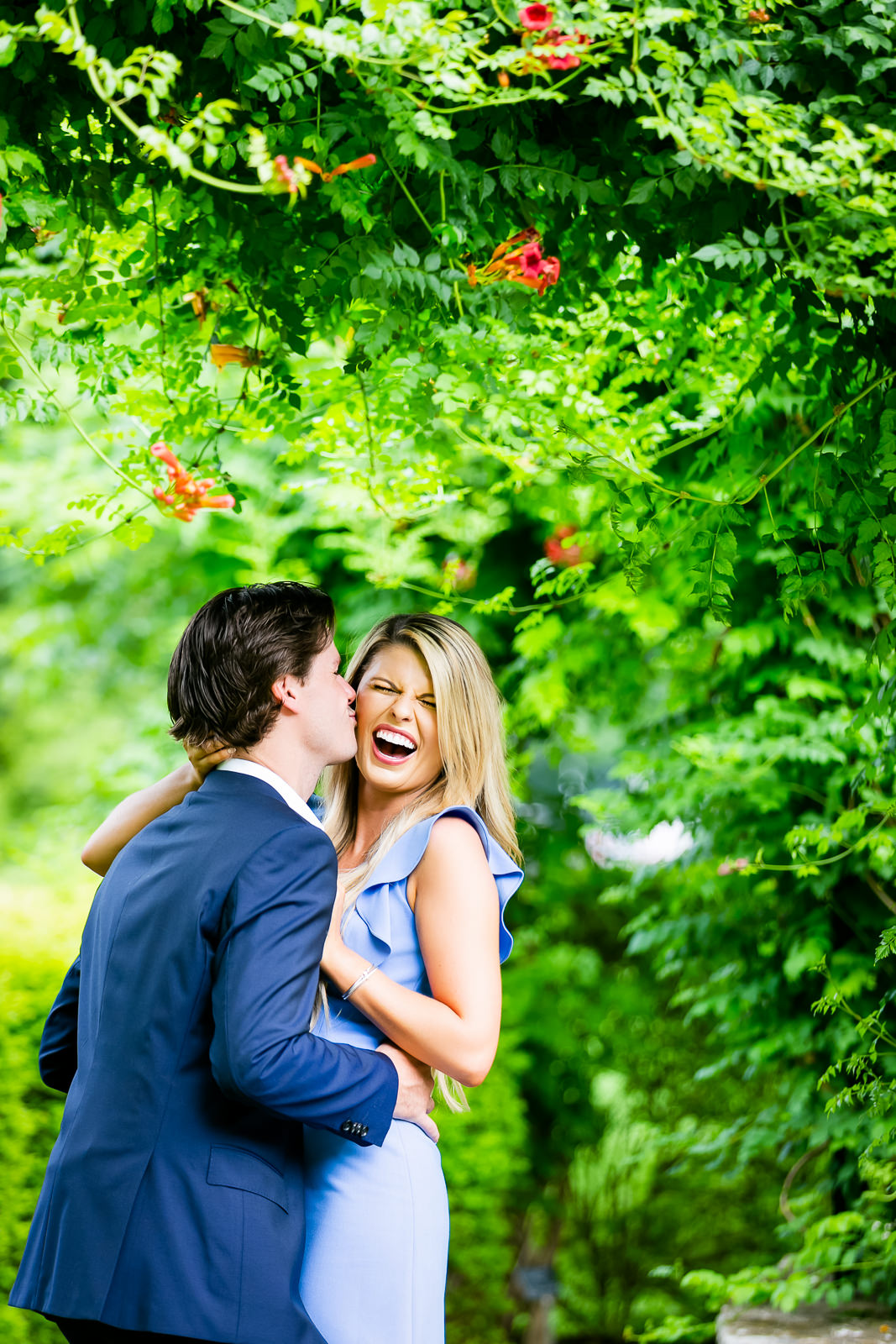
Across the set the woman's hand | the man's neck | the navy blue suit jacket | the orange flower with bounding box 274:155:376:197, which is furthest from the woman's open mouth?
the orange flower with bounding box 274:155:376:197

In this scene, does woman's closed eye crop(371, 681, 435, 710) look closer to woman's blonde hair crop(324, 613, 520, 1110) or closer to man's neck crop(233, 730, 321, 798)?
woman's blonde hair crop(324, 613, 520, 1110)

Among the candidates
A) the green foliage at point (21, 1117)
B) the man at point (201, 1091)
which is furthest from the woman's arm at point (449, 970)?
the green foliage at point (21, 1117)

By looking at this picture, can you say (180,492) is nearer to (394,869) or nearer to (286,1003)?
(394,869)

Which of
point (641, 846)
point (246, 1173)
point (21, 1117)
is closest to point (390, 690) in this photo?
point (246, 1173)

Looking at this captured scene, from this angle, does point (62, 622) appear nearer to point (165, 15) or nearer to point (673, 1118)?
point (673, 1118)

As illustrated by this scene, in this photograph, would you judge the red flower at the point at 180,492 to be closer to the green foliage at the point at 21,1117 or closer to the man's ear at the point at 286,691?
the man's ear at the point at 286,691

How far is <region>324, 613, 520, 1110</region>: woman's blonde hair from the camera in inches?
92.0

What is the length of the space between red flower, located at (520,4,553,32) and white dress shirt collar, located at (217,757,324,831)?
3.82 ft

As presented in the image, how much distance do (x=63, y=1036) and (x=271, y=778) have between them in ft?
2.12

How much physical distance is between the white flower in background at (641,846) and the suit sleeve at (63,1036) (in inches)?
99.0

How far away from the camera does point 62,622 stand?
7965 millimetres

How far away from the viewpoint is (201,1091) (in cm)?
171

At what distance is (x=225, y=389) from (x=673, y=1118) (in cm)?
534

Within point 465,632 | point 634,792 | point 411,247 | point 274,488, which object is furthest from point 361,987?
point 274,488
